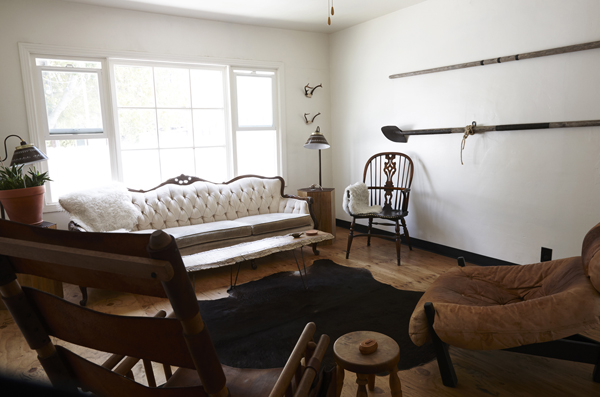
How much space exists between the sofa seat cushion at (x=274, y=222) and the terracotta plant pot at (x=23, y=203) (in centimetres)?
186

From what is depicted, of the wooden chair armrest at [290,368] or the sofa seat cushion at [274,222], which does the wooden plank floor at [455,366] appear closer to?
the sofa seat cushion at [274,222]

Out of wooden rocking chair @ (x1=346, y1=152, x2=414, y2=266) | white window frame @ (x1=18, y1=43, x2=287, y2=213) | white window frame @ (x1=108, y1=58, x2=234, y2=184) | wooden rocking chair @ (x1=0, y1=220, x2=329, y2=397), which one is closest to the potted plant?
white window frame @ (x1=18, y1=43, x2=287, y2=213)

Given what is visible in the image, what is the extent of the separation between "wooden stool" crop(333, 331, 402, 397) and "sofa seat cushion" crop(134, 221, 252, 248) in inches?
90.7

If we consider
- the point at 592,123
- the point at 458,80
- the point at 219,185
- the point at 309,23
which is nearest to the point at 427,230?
the point at 458,80

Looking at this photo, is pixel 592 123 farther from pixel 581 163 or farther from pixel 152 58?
pixel 152 58

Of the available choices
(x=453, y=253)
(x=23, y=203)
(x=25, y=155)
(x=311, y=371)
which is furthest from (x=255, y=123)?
(x=311, y=371)

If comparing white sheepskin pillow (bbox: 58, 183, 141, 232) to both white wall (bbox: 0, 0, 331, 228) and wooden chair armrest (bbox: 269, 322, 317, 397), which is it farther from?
wooden chair armrest (bbox: 269, 322, 317, 397)

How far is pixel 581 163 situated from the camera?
10.3ft

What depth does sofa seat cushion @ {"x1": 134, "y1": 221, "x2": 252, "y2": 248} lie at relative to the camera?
3.65 metres

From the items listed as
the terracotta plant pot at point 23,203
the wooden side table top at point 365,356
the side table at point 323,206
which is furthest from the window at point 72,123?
the wooden side table top at point 365,356

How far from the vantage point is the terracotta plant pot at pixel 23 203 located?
311cm

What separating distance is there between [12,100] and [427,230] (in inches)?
177

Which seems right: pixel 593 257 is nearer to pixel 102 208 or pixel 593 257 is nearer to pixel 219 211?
pixel 219 211

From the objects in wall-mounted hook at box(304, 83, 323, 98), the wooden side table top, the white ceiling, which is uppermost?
the white ceiling
